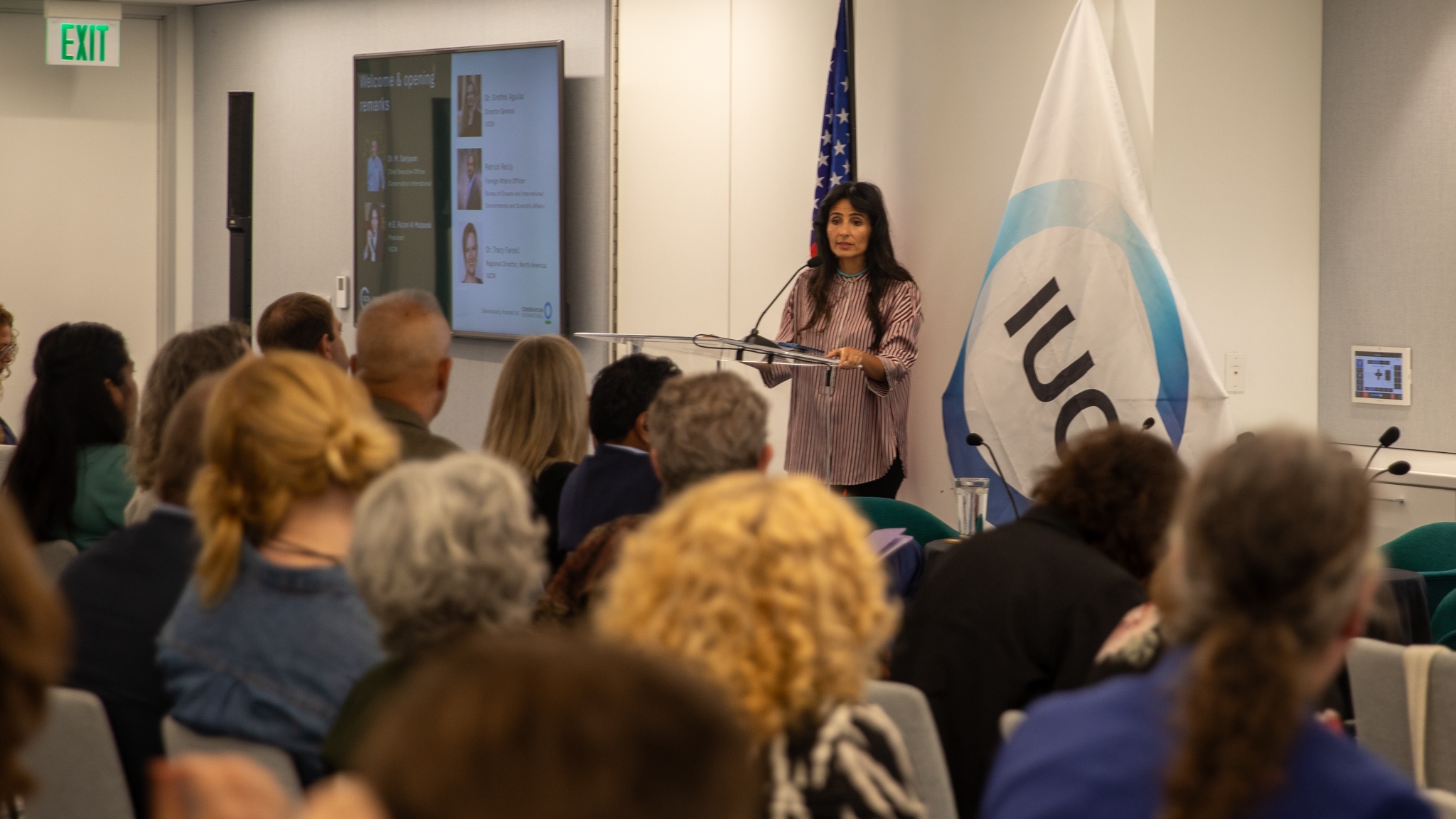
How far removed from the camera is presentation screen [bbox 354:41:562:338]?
7.31 meters

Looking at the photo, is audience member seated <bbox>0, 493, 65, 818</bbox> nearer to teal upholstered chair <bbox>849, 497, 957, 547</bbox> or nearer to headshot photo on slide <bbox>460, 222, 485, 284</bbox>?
teal upholstered chair <bbox>849, 497, 957, 547</bbox>

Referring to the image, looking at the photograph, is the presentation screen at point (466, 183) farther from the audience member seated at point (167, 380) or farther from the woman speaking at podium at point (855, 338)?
the audience member seated at point (167, 380)

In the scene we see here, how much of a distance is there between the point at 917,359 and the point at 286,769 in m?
4.49

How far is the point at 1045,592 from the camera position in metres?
2.33

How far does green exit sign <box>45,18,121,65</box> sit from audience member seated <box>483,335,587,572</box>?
622cm

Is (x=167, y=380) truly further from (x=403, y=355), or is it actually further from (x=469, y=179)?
(x=469, y=179)

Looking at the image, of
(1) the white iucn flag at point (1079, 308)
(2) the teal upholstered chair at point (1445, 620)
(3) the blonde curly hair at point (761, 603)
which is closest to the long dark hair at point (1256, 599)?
(3) the blonde curly hair at point (761, 603)

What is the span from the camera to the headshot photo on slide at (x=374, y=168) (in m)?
8.09

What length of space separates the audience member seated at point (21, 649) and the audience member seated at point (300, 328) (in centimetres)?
306

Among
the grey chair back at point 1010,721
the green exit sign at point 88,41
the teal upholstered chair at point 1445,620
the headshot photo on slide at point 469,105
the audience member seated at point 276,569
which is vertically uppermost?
the green exit sign at point 88,41

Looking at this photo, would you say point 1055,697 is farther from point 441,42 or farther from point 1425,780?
point 441,42

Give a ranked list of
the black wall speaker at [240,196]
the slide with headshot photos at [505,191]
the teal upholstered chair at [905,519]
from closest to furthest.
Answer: the teal upholstered chair at [905,519] < the black wall speaker at [240,196] < the slide with headshot photos at [505,191]

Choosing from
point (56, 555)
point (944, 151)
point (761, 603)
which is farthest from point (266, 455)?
point (944, 151)

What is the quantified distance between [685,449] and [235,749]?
0.97 m
